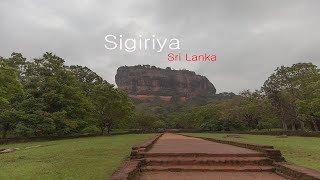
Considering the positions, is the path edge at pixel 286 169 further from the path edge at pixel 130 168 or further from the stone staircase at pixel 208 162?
the path edge at pixel 130 168

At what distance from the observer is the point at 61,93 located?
97.6ft

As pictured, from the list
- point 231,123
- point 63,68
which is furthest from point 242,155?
point 231,123

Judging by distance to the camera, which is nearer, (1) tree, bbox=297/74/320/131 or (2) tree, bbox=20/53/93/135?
(2) tree, bbox=20/53/93/135

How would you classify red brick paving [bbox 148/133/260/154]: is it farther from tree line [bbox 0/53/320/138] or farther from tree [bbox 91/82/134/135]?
tree [bbox 91/82/134/135]

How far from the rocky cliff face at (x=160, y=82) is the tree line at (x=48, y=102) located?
129 metres

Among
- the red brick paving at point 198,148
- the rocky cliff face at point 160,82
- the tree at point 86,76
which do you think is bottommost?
the red brick paving at point 198,148

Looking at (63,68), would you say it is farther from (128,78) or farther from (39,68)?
(128,78)

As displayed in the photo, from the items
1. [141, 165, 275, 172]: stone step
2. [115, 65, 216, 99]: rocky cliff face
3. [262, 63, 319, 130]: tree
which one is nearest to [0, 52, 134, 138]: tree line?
[141, 165, 275, 172]: stone step

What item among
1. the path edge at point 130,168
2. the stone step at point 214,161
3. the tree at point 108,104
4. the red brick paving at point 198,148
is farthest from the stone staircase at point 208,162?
the tree at point 108,104

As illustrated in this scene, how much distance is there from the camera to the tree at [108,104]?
3684 cm

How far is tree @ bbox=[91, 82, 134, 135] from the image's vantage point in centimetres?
3684

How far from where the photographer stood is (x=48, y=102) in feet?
95.7

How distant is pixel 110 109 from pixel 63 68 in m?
7.98

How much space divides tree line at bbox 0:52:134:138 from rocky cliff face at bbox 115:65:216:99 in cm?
12900
